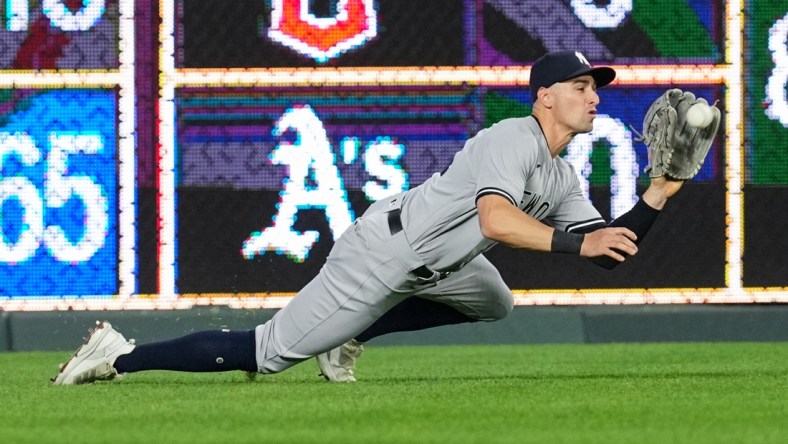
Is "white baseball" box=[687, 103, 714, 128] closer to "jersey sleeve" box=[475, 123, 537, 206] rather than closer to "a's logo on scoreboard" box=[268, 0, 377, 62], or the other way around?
"jersey sleeve" box=[475, 123, 537, 206]

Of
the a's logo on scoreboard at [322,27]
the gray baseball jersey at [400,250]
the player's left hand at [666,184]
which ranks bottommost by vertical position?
the gray baseball jersey at [400,250]

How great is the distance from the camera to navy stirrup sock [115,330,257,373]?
17.6 feet

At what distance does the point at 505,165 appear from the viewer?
16.4 feet

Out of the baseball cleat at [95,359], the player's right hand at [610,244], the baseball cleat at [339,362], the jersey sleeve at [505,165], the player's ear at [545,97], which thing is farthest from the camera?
the baseball cleat at [339,362]

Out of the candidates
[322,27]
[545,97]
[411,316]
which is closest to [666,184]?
[545,97]

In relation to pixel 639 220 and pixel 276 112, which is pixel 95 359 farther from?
pixel 276 112

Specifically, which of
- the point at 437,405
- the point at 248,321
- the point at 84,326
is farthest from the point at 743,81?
the point at 437,405

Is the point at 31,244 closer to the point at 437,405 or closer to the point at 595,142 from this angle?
the point at 595,142

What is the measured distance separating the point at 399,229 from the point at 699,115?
39.9 inches

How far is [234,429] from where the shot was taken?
3990 mm

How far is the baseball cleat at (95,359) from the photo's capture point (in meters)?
5.46

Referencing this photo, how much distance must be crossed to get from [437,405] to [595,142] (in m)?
3.42

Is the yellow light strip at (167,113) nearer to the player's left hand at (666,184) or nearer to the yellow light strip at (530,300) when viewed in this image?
the yellow light strip at (530,300)

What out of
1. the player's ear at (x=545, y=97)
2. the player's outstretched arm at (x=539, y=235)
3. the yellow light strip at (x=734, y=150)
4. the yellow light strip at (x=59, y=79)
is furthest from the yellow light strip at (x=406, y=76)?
the player's outstretched arm at (x=539, y=235)
